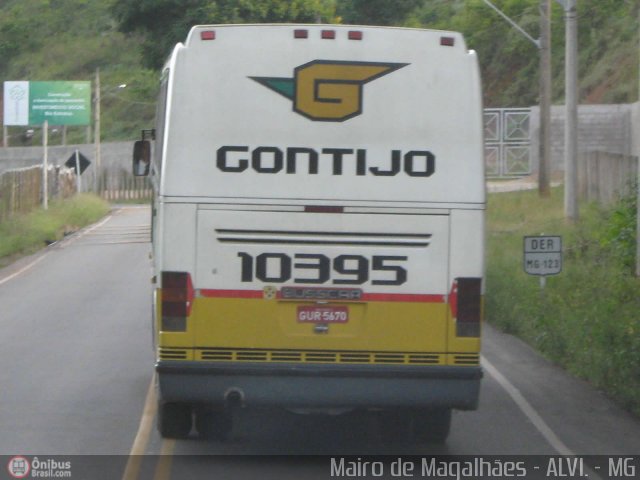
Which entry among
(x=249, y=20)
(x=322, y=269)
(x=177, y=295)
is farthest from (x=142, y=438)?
(x=249, y=20)

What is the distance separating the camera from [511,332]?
16.7 meters

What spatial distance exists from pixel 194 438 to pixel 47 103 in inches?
1879

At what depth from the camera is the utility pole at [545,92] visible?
97.7 feet

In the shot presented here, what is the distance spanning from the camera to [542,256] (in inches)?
611

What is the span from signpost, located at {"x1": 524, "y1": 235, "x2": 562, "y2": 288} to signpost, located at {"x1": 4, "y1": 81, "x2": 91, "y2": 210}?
1656 inches

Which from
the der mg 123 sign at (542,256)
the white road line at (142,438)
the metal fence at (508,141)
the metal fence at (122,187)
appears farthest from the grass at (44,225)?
the white road line at (142,438)

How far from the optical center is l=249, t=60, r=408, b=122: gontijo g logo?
877 cm

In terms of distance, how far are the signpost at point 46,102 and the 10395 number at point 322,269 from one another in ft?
156

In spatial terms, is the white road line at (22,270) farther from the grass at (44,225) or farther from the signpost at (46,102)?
the signpost at (46,102)

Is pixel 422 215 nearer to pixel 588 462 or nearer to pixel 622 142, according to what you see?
pixel 588 462

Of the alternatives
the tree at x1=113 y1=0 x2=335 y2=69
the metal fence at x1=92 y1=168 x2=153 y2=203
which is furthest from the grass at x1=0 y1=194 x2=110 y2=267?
the metal fence at x1=92 y1=168 x2=153 y2=203

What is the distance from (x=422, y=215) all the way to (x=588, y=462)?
A: 235cm

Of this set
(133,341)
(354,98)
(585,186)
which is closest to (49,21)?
(585,186)

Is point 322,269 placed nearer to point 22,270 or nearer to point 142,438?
point 142,438
